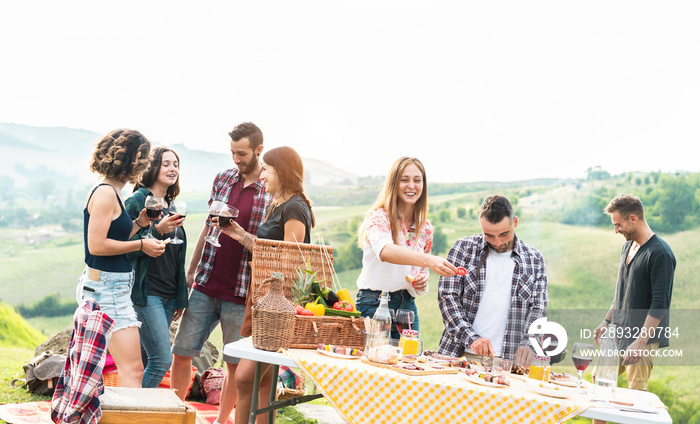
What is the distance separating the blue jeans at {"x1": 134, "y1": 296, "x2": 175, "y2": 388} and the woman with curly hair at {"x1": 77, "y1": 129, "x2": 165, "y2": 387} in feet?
1.39

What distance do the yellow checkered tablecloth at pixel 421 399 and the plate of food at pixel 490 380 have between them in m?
0.02

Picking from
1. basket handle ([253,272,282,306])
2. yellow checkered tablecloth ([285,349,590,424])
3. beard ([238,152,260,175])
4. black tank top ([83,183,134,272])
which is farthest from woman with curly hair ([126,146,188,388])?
yellow checkered tablecloth ([285,349,590,424])

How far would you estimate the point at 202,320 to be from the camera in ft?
12.1

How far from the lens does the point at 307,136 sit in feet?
42.4

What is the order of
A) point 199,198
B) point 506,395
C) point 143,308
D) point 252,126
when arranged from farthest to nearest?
1. point 199,198
2. point 252,126
3. point 143,308
4. point 506,395

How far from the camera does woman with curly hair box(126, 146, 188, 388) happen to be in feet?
11.2

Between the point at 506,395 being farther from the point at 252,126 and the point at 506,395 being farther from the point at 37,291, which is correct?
the point at 37,291

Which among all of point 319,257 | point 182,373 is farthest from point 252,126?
point 182,373

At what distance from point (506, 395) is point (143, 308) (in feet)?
6.67

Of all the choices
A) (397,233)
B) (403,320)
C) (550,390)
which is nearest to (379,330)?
(403,320)

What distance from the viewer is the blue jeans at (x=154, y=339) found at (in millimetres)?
3420

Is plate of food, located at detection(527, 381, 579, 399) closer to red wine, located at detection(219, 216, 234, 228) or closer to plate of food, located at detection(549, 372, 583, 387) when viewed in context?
plate of food, located at detection(549, 372, 583, 387)

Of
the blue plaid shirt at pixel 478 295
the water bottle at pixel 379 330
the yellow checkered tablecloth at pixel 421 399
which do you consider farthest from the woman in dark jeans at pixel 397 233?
the yellow checkered tablecloth at pixel 421 399

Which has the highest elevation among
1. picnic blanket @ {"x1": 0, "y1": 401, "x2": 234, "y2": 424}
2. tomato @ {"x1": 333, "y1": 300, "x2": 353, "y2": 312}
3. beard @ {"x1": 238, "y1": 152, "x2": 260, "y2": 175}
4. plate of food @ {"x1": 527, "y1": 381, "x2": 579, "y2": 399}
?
beard @ {"x1": 238, "y1": 152, "x2": 260, "y2": 175}
